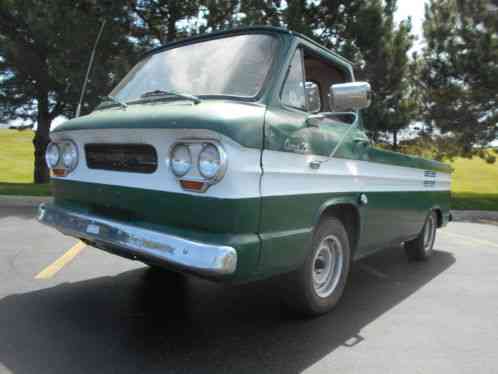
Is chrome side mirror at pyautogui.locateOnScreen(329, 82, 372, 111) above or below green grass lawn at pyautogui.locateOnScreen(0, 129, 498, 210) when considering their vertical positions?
above

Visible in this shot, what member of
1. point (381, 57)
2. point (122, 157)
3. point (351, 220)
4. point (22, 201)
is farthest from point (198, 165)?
point (381, 57)

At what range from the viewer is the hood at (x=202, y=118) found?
2588mm

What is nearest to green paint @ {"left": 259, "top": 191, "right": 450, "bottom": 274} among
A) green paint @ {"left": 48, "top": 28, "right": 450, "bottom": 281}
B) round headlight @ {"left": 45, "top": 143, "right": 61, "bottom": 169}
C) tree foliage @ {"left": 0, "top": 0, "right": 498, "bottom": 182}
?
green paint @ {"left": 48, "top": 28, "right": 450, "bottom": 281}

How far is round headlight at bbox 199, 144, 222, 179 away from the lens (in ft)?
8.39

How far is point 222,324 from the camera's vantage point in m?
3.39

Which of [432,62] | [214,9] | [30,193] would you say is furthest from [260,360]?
[432,62]

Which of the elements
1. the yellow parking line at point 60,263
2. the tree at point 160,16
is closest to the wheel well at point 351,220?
the yellow parking line at point 60,263

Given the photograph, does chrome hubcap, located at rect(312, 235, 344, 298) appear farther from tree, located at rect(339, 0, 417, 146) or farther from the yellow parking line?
tree, located at rect(339, 0, 417, 146)

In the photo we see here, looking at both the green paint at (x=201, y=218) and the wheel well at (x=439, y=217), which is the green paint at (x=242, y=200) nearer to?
the green paint at (x=201, y=218)

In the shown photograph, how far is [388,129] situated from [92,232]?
1385cm

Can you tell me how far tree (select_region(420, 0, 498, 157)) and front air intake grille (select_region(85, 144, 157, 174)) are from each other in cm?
1687

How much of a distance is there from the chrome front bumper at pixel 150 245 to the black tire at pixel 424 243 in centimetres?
402

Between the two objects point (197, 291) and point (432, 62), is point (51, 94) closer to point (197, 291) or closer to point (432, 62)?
point (432, 62)

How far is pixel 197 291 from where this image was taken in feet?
13.6
